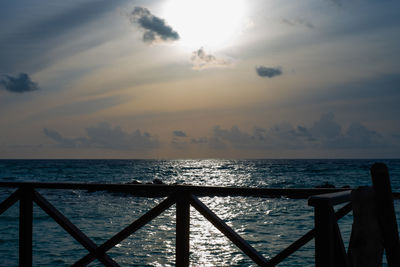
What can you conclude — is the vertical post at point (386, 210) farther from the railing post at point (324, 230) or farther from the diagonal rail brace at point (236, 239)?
the diagonal rail brace at point (236, 239)

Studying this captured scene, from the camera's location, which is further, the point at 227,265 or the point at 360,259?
the point at 227,265

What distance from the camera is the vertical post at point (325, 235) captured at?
7.91 ft

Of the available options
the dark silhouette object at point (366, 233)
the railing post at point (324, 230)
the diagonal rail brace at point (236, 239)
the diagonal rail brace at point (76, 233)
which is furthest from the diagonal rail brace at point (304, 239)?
the diagonal rail brace at point (76, 233)

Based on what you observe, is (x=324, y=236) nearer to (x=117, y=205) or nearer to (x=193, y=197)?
(x=193, y=197)

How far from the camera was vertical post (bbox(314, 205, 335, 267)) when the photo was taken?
7.91ft

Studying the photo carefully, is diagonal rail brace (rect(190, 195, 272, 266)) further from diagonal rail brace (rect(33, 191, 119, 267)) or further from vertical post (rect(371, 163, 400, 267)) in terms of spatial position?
vertical post (rect(371, 163, 400, 267))

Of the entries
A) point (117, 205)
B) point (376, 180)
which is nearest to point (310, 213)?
point (117, 205)

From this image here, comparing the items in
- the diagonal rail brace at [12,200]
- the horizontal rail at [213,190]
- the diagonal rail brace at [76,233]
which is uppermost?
the horizontal rail at [213,190]

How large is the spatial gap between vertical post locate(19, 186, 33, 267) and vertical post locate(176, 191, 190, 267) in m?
1.74

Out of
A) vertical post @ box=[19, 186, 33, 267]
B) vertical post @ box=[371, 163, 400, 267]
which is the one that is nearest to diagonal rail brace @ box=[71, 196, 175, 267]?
vertical post @ box=[19, 186, 33, 267]

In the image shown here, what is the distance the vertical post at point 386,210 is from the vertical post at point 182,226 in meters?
1.83

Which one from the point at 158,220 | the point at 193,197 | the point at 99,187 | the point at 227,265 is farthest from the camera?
the point at 158,220

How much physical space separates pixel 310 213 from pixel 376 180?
732 inches

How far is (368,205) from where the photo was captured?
2.50m
